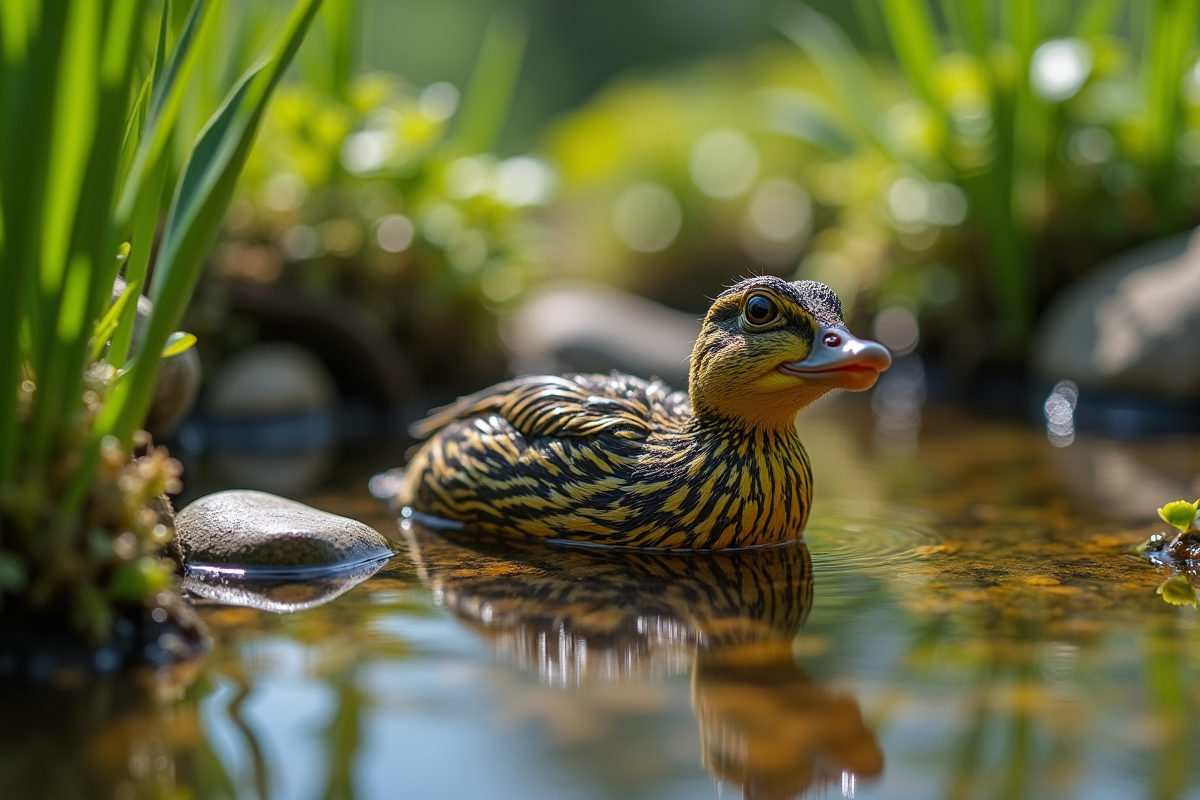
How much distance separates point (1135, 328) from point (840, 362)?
4031 millimetres

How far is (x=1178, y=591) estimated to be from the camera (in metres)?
3.25

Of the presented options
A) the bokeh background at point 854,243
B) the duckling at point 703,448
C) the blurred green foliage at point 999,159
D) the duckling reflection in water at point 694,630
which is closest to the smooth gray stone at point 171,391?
the bokeh background at point 854,243

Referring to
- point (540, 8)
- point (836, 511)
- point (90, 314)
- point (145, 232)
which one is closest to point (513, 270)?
point (836, 511)

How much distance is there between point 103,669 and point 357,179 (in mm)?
4747

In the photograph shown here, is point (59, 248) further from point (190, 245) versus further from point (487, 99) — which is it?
point (487, 99)

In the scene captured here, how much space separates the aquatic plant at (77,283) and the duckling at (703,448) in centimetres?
127

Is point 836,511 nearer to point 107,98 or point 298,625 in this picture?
point 298,625

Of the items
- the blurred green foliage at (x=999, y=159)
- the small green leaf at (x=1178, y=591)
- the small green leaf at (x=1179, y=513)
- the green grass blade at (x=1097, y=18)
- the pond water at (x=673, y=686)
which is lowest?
the pond water at (x=673, y=686)

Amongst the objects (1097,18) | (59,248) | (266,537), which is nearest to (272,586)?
(266,537)

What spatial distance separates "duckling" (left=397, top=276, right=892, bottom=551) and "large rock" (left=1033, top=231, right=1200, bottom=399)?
145 inches

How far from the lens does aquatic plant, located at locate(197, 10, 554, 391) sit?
22.0 feet

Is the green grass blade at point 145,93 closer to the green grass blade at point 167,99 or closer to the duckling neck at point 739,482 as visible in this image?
the green grass blade at point 167,99

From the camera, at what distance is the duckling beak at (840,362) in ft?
11.0

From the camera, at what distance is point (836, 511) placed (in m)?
4.35
